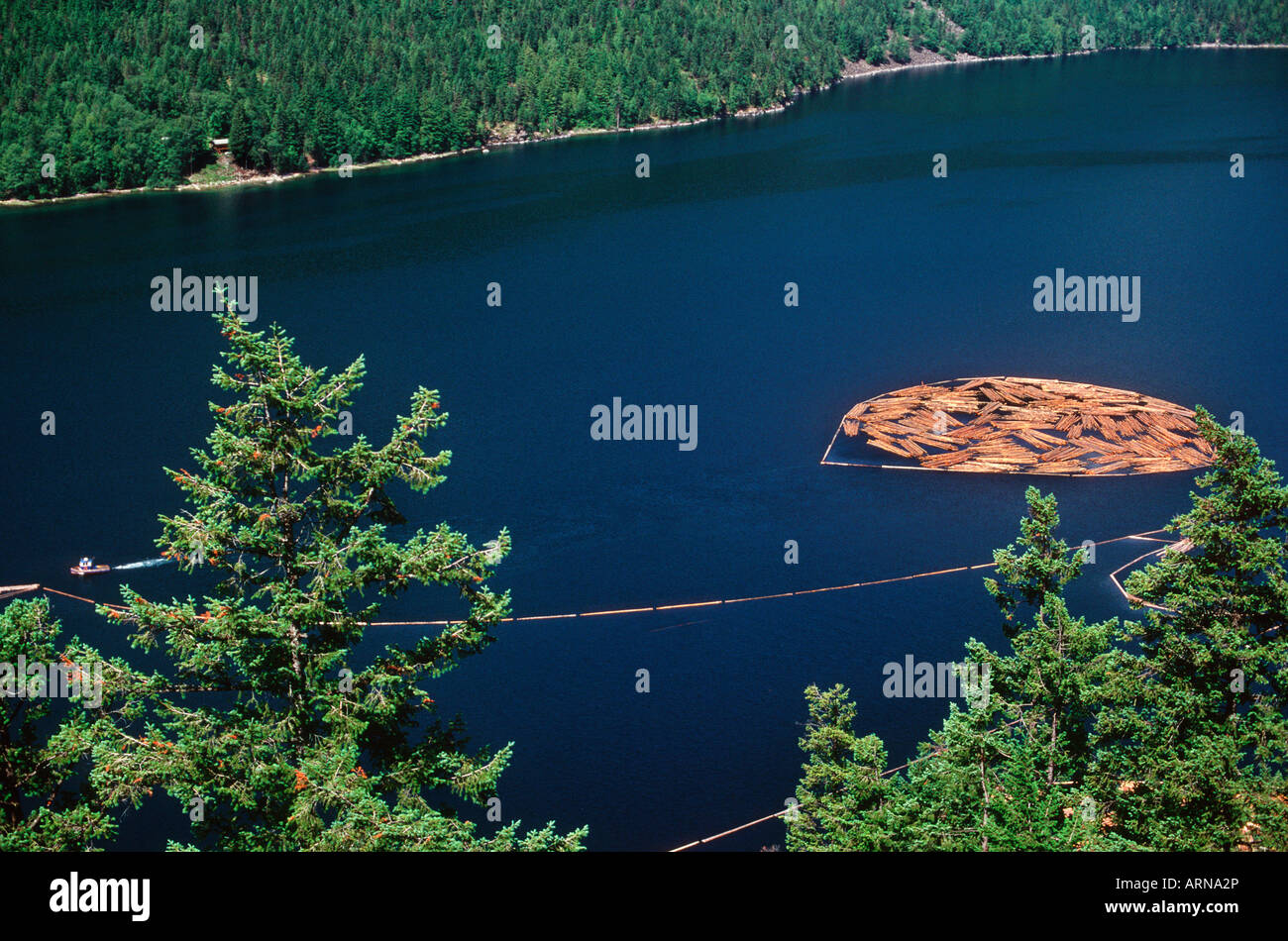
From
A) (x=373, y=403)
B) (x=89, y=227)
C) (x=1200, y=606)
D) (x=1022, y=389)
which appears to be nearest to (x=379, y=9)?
(x=89, y=227)

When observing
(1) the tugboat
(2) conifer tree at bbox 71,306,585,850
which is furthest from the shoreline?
(2) conifer tree at bbox 71,306,585,850

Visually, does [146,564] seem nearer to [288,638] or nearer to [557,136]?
[288,638]

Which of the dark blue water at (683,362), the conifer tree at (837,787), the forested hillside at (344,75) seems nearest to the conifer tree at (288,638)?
the conifer tree at (837,787)

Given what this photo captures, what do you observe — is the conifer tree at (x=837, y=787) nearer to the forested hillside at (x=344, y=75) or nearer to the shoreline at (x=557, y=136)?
the shoreline at (x=557, y=136)

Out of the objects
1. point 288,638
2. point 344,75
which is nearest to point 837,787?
point 288,638

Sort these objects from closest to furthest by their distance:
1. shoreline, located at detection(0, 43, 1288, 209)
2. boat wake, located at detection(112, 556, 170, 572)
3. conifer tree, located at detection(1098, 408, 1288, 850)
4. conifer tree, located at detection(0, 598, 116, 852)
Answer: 1. conifer tree, located at detection(0, 598, 116, 852)
2. conifer tree, located at detection(1098, 408, 1288, 850)
3. boat wake, located at detection(112, 556, 170, 572)
4. shoreline, located at detection(0, 43, 1288, 209)

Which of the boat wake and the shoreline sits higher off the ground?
the shoreline

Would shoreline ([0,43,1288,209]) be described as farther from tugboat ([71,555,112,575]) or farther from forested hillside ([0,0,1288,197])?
tugboat ([71,555,112,575])
